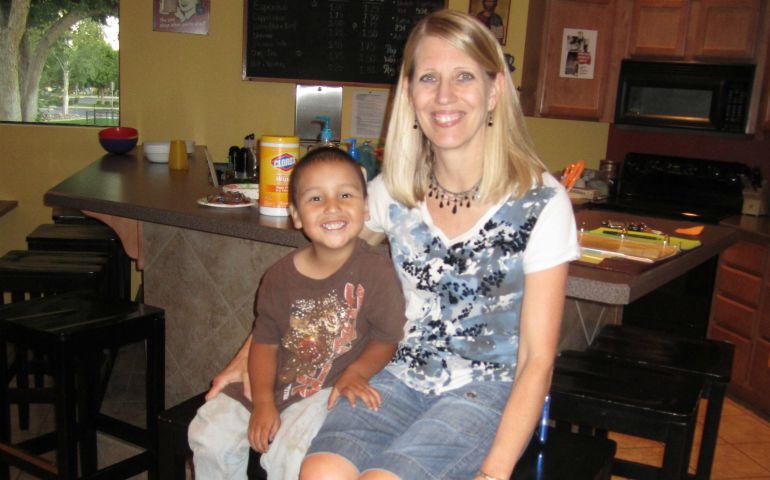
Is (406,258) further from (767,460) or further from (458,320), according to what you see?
(767,460)

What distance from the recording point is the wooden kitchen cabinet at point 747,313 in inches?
130

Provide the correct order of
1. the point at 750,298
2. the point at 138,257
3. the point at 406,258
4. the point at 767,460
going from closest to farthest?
the point at 406,258
the point at 138,257
the point at 767,460
the point at 750,298

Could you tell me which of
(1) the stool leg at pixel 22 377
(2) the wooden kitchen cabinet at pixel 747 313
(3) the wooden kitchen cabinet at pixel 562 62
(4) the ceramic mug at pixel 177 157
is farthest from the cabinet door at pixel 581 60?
(1) the stool leg at pixel 22 377

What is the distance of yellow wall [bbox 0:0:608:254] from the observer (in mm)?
4227

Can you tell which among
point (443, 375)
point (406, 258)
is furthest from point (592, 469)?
point (406, 258)

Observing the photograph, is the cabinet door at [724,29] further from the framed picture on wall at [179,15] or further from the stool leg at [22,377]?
the stool leg at [22,377]

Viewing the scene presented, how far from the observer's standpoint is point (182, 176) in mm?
2955

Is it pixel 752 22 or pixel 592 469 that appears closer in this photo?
pixel 592 469

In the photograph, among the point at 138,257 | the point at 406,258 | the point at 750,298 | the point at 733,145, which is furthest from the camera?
the point at 733,145

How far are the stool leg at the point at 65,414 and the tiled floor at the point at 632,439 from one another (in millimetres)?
545

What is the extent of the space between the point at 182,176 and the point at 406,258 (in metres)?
1.81

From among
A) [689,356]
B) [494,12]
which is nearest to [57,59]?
[494,12]

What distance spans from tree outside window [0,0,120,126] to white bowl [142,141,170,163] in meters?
1.11

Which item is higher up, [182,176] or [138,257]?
[182,176]
